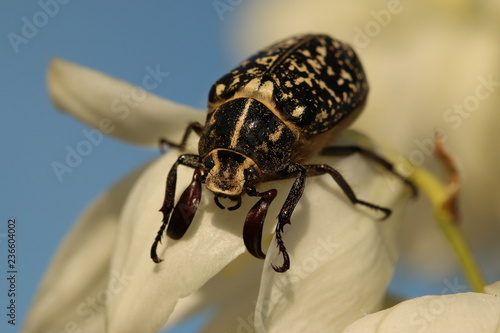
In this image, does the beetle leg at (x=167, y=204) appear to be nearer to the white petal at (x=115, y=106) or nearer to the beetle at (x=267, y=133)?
the beetle at (x=267, y=133)

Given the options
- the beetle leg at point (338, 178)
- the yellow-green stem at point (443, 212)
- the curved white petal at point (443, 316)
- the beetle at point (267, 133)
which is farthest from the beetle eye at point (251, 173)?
the yellow-green stem at point (443, 212)

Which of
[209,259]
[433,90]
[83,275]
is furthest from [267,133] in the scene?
[433,90]

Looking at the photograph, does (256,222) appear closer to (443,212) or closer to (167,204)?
(167,204)

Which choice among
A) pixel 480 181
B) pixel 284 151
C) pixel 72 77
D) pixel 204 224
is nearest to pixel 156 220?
pixel 204 224

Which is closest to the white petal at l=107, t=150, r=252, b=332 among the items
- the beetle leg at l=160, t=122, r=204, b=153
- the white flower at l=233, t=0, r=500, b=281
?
the beetle leg at l=160, t=122, r=204, b=153

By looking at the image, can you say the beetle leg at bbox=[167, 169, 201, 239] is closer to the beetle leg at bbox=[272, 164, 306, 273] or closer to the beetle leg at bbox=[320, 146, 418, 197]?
the beetle leg at bbox=[272, 164, 306, 273]

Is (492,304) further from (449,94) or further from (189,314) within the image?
(449,94)
